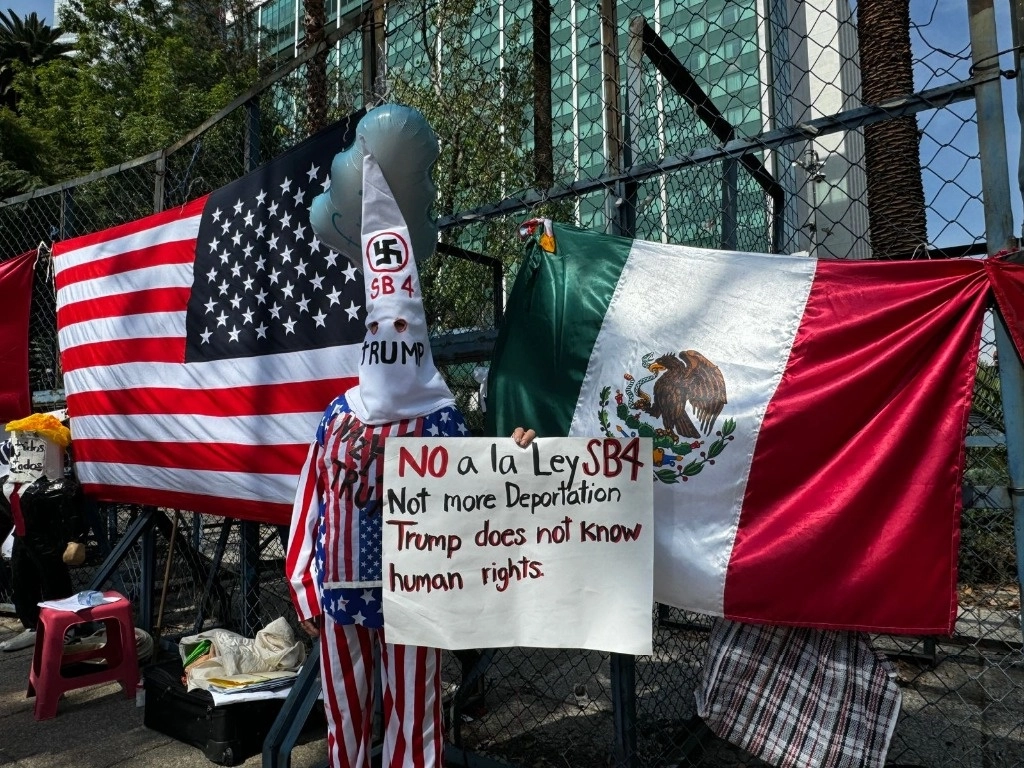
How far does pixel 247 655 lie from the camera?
12.5ft

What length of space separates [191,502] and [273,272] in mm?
1408

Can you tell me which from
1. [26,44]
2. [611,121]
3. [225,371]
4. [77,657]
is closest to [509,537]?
[611,121]

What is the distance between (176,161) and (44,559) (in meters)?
2.81

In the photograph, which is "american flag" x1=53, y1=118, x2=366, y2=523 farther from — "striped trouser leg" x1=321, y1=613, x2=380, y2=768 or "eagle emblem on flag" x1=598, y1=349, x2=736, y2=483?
"eagle emblem on flag" x1=598, y1=349, x2=736, y2=483

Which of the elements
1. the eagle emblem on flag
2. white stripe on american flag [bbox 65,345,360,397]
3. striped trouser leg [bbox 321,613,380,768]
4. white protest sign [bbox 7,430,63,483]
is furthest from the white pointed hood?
white protest sign [bbox 7,430,63,483]

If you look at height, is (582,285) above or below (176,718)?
above

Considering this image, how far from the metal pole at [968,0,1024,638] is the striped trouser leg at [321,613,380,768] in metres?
1.97

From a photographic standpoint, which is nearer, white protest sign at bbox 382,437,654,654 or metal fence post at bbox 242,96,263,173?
white protest sign at bbox 382,437,654,654

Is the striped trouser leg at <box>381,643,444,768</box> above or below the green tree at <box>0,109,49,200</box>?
below

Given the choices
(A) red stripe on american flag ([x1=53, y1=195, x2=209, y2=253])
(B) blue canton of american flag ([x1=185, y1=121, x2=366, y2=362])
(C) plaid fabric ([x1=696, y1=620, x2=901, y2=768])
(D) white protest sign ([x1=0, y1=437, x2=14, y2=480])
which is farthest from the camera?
(D) white protest sign ([x1=0, y1=437, x2=14, y2=480])

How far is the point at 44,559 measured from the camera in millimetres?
5184

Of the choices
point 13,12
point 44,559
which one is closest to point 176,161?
point 44,559

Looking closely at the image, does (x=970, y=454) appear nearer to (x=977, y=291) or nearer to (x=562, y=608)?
(x=977, y=291)

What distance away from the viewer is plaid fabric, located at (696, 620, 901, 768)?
2201 millimetres
